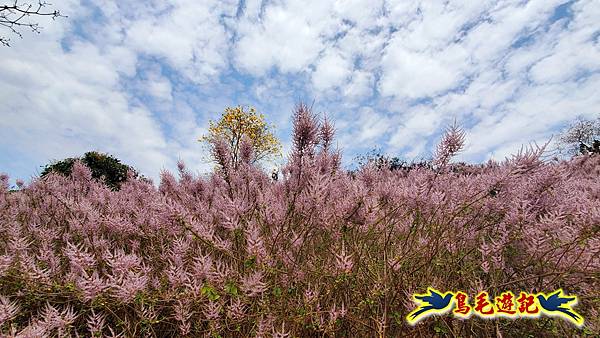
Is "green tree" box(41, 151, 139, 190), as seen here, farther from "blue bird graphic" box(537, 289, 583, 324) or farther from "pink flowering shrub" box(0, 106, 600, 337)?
"blue bird graphic" box(537, 289, 583, 324)

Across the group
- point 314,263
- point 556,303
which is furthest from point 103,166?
point 556,303

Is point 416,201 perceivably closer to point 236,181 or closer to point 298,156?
point 298,156

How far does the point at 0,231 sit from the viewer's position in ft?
11.0

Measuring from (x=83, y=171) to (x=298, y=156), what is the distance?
148 inches

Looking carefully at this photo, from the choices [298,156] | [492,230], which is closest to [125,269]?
[298,156]

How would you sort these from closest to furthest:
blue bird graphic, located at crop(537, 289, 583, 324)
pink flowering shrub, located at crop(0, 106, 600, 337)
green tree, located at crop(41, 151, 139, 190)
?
Result: 1. pink flowering shrub, located at crop(0, 106, 600, 337)
2. blue bird graphic, located at crop(537, 289, 583, 324)
3. green tree, located at crop(41, 151, 139, 190)

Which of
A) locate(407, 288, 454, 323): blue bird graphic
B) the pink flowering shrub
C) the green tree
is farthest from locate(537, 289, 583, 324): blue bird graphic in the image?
the green tree

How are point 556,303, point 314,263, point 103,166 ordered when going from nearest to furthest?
1. point 556,303
2. point 314,263
3. point 103,166

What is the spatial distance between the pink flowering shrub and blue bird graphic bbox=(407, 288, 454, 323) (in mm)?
107

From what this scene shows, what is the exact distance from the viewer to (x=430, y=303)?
8.07 ft

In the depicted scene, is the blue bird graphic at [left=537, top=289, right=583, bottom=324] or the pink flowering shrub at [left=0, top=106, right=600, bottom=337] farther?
the blue bird graphic at [left=537, top=289, right=583, bottom=324]

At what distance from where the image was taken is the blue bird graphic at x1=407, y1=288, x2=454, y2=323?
2.39 m

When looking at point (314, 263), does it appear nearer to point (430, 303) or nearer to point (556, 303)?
point (430, 303)

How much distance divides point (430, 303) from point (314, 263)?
0.91 metres
